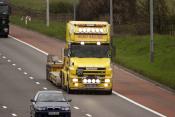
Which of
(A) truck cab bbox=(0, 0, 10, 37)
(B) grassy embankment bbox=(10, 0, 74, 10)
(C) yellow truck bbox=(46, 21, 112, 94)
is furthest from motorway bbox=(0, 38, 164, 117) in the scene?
(B) grassy embankment bbox=(10, 0, 74, 10)

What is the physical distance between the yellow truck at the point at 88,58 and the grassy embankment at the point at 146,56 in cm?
630

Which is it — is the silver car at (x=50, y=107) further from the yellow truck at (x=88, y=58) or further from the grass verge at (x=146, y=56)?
the grass verge at (x=146, y=56)

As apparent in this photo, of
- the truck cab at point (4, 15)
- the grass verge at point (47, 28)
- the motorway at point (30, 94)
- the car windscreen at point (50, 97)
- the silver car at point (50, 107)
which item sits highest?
the truck cab at point (4, 15)

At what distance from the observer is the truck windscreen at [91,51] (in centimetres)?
4609

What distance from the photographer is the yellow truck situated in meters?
45.7

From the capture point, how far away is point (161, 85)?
52.1 metres

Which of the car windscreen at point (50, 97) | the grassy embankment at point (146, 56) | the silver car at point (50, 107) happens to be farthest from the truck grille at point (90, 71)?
the silver car at point (50, 107)

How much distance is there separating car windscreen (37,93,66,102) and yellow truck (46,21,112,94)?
10.5 m

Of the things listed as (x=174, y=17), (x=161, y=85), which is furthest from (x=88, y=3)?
(x=161, y=85)

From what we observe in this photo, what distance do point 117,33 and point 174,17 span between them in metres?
8.67

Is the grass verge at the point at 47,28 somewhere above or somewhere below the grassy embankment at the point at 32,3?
below

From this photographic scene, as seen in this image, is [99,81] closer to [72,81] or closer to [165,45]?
[72,81]

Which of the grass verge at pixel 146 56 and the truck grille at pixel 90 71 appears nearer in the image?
the truck grille at pixel 90 71

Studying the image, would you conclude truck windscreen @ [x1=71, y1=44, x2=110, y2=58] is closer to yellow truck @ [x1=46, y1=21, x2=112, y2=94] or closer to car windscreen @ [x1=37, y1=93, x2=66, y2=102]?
yellow truck @ [x1=46, y1=21, x2=112, y2=94]
